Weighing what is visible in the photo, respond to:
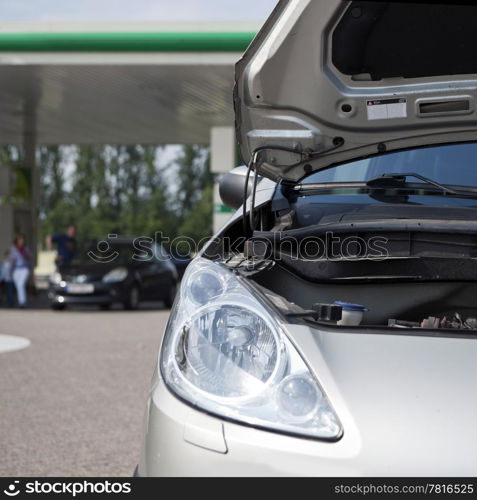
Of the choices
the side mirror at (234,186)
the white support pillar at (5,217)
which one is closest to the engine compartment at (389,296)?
the side mirror at (234,186)

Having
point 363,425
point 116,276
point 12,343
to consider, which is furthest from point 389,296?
point 116,276

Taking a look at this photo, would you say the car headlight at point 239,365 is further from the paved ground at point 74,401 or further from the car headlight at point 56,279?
the car headlight at point 56,279

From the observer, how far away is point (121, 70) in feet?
54.6

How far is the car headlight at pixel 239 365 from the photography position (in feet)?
6.85

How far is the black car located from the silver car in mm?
13211

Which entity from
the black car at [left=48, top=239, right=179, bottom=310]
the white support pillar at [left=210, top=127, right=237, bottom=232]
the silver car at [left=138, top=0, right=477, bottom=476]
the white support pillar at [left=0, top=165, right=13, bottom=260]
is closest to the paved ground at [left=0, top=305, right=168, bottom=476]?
the silver car at [left=138, top=0, right=477, bottom=476]

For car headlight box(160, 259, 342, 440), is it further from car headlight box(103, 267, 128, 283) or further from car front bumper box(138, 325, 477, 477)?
car headlight box(103, 267, 128, 283)

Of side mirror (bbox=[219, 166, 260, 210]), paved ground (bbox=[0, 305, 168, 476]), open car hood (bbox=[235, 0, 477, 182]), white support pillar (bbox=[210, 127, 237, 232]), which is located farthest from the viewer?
white support pillar (bbox=[210, 127, 237, 232])

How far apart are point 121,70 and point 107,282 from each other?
4.08m

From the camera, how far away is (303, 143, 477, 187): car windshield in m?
3.24

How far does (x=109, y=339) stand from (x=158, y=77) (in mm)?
7361

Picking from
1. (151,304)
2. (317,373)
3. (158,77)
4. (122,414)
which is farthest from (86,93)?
(317,373)

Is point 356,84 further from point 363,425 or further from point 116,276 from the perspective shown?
point 116,276

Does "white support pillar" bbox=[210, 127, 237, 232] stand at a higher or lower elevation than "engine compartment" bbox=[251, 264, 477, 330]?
lower
